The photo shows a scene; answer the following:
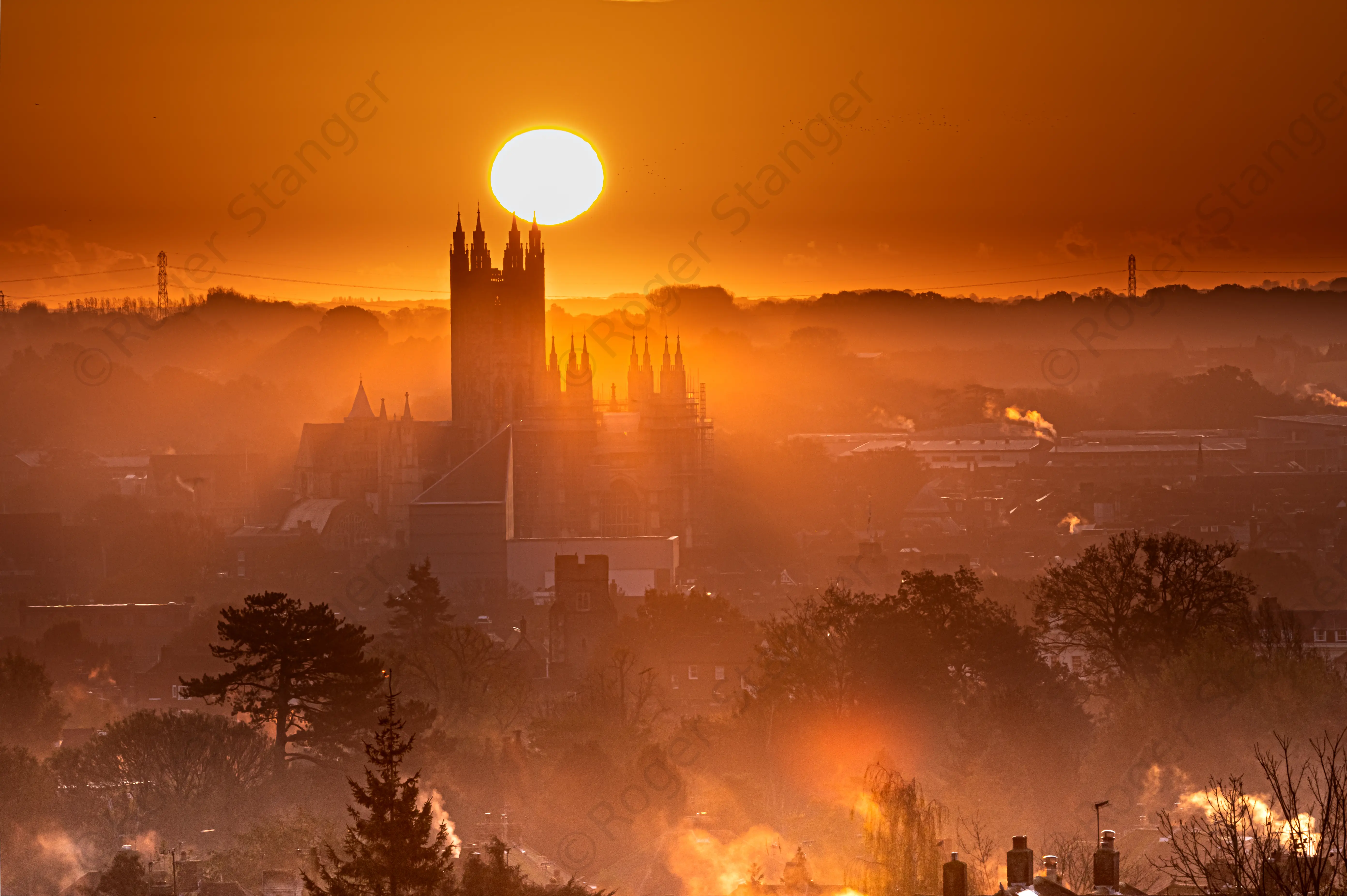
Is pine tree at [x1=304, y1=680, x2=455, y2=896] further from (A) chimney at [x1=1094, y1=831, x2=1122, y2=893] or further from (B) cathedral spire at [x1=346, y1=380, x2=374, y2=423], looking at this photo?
(B) cathedral spire at [x1=346, y1=380, x2=374, y2=423]

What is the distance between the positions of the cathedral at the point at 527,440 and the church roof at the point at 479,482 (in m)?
0.07

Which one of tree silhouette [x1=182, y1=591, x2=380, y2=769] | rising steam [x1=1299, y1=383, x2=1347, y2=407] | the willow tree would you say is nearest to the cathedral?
rising steam [x1=1299, y1=383, x2=1347, y2=407]

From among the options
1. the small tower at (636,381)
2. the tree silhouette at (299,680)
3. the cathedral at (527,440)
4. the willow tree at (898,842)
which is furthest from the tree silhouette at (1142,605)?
the small tower at (636,381)

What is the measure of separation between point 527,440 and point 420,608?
31.7 metres

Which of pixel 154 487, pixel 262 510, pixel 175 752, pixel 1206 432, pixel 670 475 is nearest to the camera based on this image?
pixel 175 752

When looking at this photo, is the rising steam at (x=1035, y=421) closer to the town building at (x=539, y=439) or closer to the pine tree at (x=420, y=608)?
the town building at (x=539, y=439)

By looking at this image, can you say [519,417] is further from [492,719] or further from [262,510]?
[492,719]

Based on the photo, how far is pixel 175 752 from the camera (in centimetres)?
2511

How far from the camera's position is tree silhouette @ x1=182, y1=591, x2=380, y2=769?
78.6 feet

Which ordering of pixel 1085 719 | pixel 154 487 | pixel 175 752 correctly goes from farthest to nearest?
pixel 154 487
pixel 1085 719
pixel 175 752

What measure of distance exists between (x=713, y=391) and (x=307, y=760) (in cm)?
8478

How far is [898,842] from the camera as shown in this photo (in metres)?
19.8

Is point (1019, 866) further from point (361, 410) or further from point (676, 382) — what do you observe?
point (361, 410)

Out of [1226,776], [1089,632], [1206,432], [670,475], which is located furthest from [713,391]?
[1226,776]
